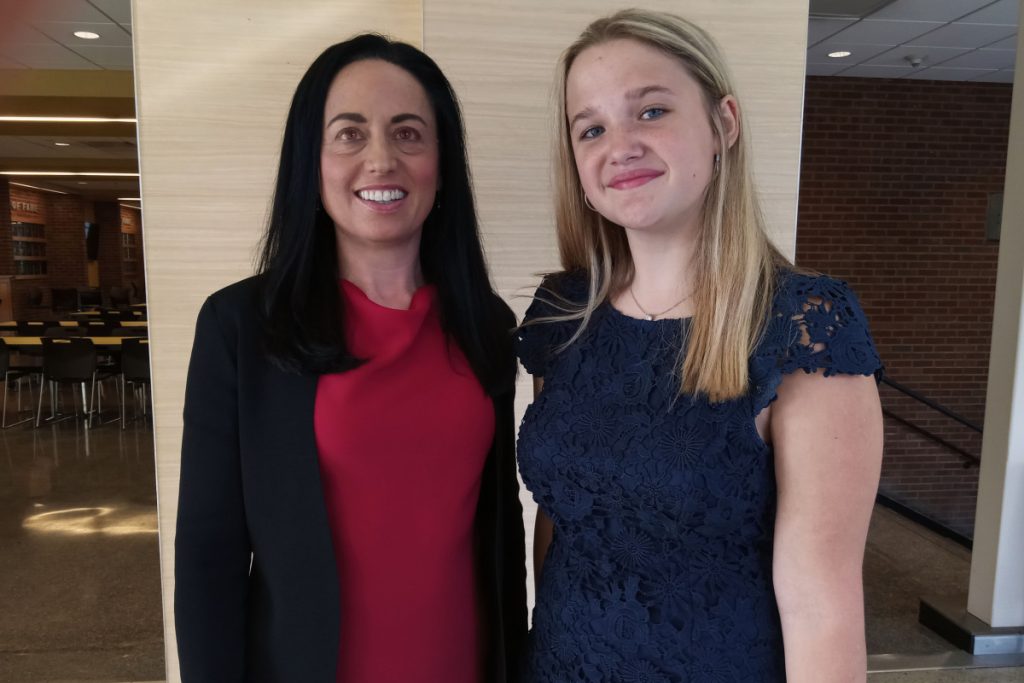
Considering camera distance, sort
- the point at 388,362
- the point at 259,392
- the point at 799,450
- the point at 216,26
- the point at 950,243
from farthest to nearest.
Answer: the point at 950,243 → the point at 216,26 → the point at 388,362 → the point at 259,392 → the point at 799,450

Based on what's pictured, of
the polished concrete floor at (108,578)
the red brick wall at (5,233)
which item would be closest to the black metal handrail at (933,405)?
the polished concrete floor at (108,578)

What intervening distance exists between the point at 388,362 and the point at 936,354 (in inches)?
309

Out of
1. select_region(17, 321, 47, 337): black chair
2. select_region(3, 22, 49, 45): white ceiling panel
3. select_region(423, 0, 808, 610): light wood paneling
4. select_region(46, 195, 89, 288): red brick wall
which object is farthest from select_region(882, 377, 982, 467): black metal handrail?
select_region(46, 195, 89, 288): red brick wall

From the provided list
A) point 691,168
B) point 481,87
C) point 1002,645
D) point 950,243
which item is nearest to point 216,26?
point 481,87

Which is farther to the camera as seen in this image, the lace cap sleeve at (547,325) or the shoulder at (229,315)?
the lace cap sleeve at (547,325)

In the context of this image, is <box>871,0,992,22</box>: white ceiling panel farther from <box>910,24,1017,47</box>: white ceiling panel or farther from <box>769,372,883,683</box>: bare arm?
<box>769,372,883,683</box>: bare arm

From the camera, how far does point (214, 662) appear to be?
127 centimetres

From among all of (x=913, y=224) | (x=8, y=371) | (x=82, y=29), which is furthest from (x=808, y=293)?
(x=8, y=371)

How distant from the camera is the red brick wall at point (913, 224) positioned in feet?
24.1

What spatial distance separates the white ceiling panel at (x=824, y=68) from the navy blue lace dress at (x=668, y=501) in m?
6.40

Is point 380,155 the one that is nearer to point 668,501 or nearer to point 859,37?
point 668,501

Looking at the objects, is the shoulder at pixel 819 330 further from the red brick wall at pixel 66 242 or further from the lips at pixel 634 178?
the red brick wall at pixel 66 242

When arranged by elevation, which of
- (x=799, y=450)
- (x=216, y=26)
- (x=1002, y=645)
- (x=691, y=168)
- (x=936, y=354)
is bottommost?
(x=1002, y=645)

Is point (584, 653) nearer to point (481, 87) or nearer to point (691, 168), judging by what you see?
point (691, 168)
